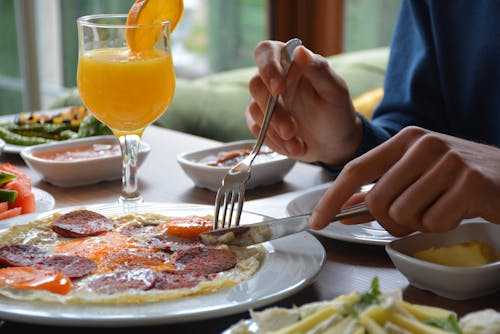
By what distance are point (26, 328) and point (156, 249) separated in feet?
0.80

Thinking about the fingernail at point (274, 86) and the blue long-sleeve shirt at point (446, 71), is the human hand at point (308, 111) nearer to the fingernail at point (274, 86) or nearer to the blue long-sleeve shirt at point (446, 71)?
the fingernail at point (274, 86)

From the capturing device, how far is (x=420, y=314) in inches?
29.1

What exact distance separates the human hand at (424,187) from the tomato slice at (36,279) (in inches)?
14.1

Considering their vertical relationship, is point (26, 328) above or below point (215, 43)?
above

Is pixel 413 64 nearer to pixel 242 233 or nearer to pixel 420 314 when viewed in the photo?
pixel 242 233

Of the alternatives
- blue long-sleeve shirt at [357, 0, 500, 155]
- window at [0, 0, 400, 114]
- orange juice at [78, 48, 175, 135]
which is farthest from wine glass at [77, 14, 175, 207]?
window at [0, 0, 400, 114]

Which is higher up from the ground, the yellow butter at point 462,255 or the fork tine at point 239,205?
the yellow butter at point 462,255

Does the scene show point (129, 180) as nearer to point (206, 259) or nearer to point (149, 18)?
point (149, 18)

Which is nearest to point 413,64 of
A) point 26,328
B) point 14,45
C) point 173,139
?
point 173,139

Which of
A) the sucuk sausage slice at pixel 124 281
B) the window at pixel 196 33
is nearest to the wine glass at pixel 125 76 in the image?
the sucuk sausage slice at pixel 124 281

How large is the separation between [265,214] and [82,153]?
0.58 meters

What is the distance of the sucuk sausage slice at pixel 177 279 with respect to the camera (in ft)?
3.20

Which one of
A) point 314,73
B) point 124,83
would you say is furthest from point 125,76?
point 314,73

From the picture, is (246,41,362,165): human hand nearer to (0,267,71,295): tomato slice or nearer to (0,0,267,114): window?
(0,267,71,295): tomato slice
